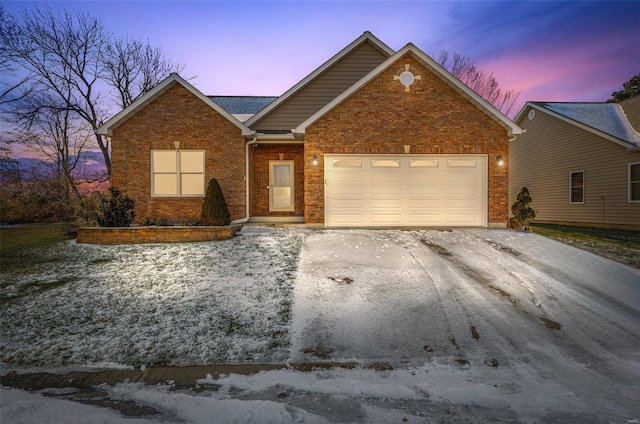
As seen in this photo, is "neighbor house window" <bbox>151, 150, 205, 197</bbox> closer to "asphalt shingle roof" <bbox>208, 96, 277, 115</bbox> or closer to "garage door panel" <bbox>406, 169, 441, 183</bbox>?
"asphalt shingle roof" <bbox>208, 96, 277, 115</bbox>

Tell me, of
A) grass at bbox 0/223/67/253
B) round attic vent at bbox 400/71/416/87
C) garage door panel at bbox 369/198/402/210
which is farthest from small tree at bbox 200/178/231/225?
round attic vent at bbox 400/71/416/87

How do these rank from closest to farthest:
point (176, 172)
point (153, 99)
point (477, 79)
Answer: point (153, 99), point (176, 172), point (477, 79)

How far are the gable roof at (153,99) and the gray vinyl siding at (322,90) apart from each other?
1974 mm

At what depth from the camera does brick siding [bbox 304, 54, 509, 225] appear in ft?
36.3

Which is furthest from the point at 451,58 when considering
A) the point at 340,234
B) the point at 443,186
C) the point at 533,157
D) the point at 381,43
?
the point at 340,234

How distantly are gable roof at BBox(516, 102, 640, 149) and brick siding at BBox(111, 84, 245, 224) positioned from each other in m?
15.8

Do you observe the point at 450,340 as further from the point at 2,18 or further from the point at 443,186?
the point at 2,18

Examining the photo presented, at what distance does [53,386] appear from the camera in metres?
3.54

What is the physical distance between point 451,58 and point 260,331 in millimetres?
28862

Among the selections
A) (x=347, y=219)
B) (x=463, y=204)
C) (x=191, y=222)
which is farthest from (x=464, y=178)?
(x=191, y=222)

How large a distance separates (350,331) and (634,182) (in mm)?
16091

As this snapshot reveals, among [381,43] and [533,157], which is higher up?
[381,43]

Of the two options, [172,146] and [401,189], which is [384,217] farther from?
[172,146]

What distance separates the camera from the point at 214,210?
10547 mm
